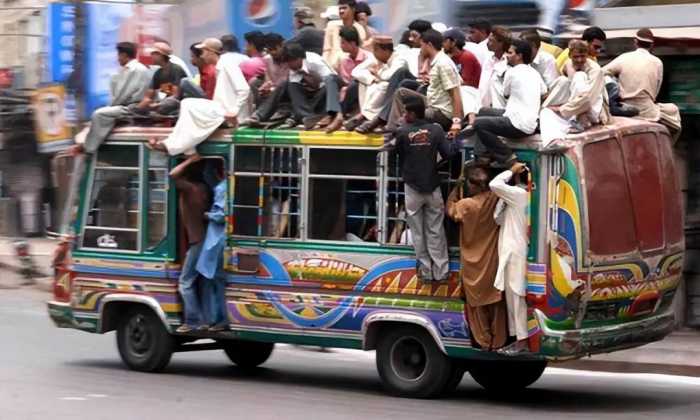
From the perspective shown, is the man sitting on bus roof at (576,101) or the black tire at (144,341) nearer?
the man sitting on bus roof at (576,101)

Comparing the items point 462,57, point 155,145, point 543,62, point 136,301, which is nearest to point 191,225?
point 155,145

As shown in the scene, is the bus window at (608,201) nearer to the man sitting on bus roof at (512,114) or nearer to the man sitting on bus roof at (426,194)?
the man sitting on bus roof at (512,114)

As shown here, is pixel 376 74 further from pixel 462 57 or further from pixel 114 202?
pixel 114 202

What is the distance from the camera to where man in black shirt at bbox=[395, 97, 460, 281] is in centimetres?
1095

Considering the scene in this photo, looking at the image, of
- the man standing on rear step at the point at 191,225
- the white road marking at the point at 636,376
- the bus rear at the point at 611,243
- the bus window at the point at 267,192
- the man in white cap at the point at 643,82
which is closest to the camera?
the bus rear at the point at 611,243

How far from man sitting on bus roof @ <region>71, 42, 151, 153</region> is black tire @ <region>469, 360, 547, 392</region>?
3856 millimetres

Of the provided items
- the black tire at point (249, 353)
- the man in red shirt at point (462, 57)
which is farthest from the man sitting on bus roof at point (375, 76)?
the black tire at point (249, 353)

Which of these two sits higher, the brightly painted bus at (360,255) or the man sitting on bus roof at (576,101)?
the man sitting on bus roof at (576,101)

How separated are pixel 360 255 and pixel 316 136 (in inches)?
41.3

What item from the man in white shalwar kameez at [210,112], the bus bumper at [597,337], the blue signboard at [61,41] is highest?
the blue signboard at [61,41]

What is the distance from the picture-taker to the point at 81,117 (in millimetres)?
22859

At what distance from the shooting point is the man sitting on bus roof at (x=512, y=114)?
420 inches

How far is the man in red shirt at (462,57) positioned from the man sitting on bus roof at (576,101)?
988mm

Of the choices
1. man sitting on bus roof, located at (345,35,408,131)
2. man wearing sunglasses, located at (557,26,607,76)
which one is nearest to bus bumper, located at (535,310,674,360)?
man sitting on bus roof, located at (345,35,408,131)
